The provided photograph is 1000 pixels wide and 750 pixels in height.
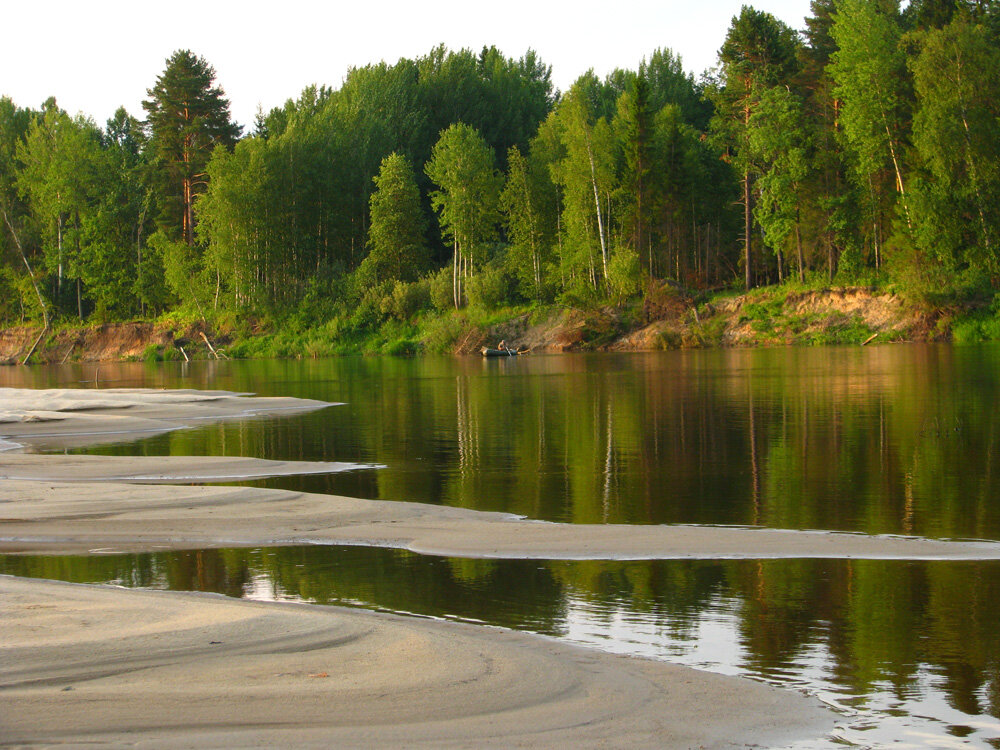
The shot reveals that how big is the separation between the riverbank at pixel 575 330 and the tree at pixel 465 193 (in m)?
6.39

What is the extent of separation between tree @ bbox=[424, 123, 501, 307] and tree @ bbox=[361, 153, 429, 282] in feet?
12.3

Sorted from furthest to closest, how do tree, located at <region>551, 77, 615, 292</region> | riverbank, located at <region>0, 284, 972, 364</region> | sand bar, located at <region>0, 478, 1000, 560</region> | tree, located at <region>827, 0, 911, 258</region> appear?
tree, located at <region>551, 77, 615, 292</region>
tree, located at <region>827, 0, 911, 258</region>
riverbank, located at <region>0, 284, 972, 364</region>
sand bar, located at <region>0, 478, 1000, 560</region>

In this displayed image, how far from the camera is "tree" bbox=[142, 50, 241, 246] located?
92438 mm

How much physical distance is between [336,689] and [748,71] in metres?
69.2

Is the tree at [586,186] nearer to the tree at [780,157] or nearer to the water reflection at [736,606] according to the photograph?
the tree at [780,157]

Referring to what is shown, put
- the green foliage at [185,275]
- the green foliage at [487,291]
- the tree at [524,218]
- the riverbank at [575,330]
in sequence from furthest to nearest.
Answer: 1. the green foliage at [185,275]
2. the tree at [524,218]
3. the green foliage at [487,291]
4. the riverbank at [575,330]

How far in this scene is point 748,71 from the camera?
68688 millimetres

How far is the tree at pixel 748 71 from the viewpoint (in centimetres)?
6800

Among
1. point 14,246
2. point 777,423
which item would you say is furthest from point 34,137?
Answer: point 777,423

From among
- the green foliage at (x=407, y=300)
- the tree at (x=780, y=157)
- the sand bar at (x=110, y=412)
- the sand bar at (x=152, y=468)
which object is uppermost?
the tree at (x=780, y=157)

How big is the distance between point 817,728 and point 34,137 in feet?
317

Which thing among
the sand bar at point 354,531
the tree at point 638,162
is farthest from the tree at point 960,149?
the sand bar at point 354,531

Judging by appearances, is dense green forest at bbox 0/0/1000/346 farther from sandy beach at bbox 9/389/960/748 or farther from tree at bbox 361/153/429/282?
sandy beach at bbox 9/389/960/748

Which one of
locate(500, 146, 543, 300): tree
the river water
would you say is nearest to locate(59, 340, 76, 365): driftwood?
locate(500, 146, 543, 300): tree
